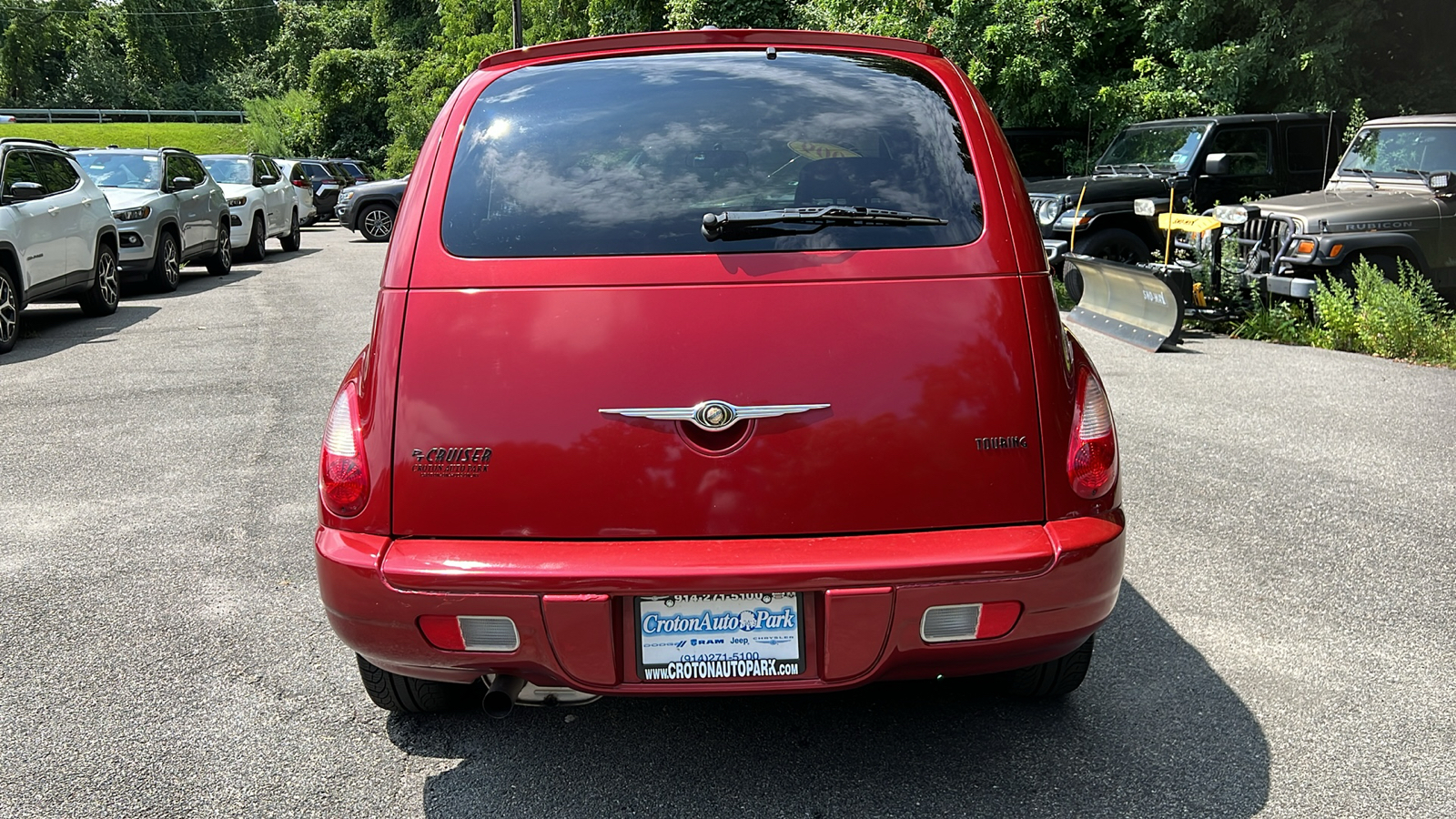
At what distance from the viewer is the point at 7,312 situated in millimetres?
10273

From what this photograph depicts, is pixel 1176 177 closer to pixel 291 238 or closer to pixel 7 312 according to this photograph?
pixel 7 312

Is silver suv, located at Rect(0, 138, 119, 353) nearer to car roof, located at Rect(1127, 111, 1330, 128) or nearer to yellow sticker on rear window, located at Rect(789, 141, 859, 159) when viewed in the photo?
yellow sticker on rear window, located at Rect(789, 141, 859, 159)

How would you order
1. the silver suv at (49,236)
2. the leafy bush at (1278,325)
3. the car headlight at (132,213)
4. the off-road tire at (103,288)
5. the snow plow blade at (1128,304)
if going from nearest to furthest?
the snow plow blade at (1128,304) → the leafy bush at (1278,325) → the silver suv at (49,236) → the off-road tire at (103,288) → the car headlight at (132,213)

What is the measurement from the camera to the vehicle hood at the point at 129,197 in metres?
14.4

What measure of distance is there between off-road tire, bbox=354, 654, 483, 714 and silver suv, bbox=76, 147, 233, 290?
1265 centimetres

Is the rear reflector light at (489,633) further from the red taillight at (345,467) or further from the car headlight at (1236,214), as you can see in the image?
the car headlight at (1236,214)

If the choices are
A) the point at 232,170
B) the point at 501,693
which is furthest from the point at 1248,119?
the point at 232,170

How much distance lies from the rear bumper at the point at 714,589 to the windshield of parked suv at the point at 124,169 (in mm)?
14469

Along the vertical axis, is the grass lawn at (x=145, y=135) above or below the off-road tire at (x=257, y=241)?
above

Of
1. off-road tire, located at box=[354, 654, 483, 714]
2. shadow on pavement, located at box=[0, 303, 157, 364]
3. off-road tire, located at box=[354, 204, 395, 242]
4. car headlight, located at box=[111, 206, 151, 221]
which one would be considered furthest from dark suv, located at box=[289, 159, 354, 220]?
off-road tire, located at box=[354, 654, 483, 714]

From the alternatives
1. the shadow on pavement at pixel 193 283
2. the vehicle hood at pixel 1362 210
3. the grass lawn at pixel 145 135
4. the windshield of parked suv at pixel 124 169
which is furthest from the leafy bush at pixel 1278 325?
the grass lawn at pixel 145 135

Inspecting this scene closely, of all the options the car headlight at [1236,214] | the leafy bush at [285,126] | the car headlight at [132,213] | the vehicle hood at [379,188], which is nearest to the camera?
the car headlight at [1236,214]

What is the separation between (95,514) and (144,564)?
93 cm

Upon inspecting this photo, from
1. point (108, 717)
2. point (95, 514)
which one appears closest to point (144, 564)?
point (95, 514)
